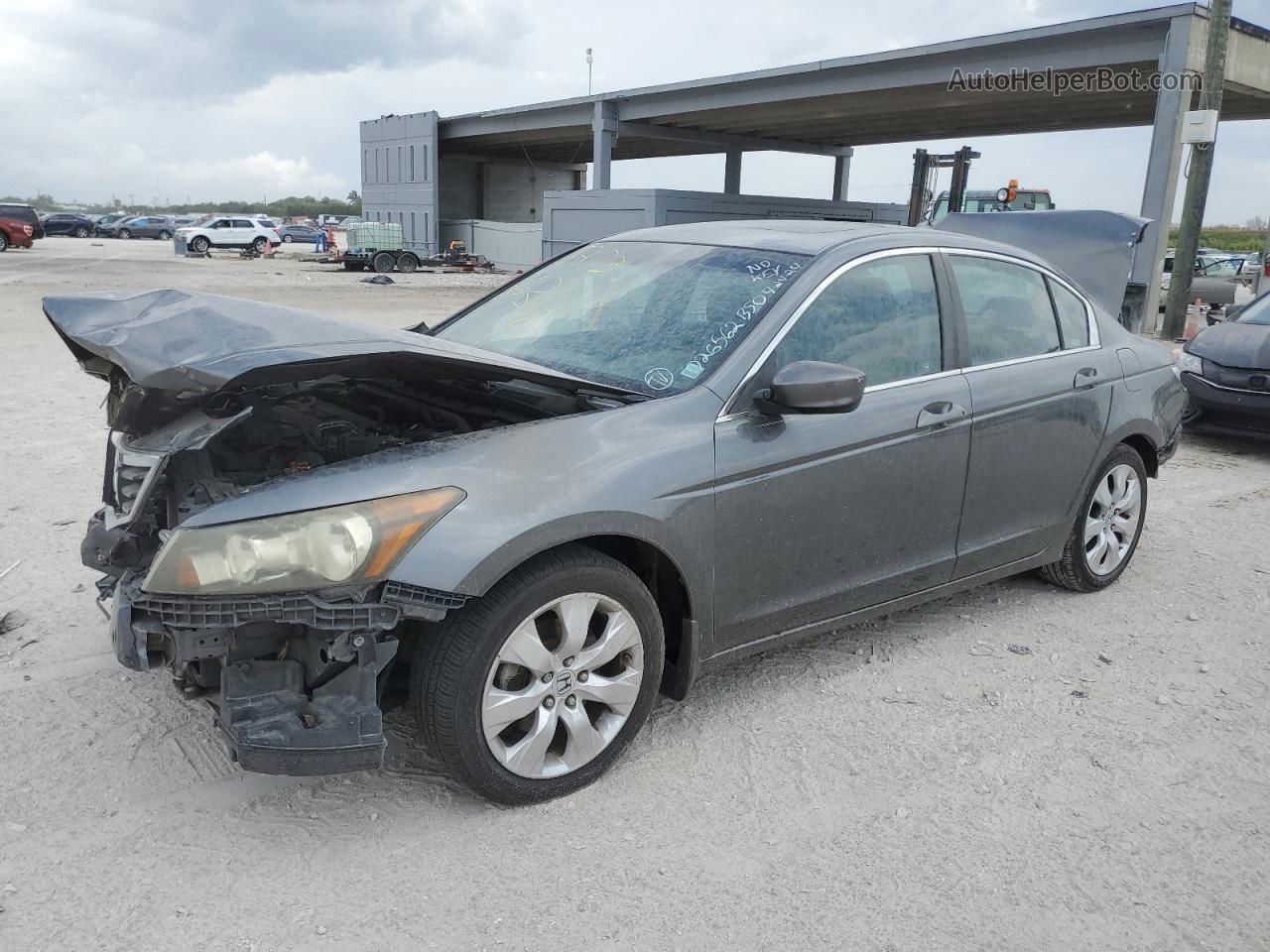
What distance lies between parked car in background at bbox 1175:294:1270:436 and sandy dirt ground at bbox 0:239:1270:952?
4.31 meters

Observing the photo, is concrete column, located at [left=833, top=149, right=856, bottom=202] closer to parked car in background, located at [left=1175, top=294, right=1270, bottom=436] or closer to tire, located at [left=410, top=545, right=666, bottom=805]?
parked car in background, located at [left=1175, top=294, right=1270, bottom=436]

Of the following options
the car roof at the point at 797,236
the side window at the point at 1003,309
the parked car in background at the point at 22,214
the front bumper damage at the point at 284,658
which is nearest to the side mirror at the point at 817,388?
the car roof at the point at 797,236

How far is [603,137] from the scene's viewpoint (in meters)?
27.9

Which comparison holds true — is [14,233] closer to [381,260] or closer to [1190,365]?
[381,260]

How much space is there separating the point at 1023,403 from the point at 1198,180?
44.2ft

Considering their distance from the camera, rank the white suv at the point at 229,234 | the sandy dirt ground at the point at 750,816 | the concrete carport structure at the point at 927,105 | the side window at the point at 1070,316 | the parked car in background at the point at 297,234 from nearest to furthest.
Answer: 1. the sandy dirt ground at the point at 750,816
2. the side window at the point at 1070,316
3. the concrete carport structure at the point at 927,105
4. the white suv at the point at 229,234
5. the parked car in background at the point at 297,234

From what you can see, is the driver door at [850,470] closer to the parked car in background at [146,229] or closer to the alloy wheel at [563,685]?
the alloy wheel at [563,685]

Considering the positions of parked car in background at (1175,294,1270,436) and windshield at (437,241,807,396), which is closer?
windshield at (437,241,807,396)

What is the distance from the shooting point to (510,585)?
107 inches

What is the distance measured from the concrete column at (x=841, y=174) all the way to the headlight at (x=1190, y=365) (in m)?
26.3

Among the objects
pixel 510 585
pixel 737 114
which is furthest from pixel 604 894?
pixel 737 114

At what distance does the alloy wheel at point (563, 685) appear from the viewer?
9.05 feet

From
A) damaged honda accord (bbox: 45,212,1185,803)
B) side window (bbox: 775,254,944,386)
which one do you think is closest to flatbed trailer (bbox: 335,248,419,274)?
damaged honda accord (bbox: 45,212,1185,803)

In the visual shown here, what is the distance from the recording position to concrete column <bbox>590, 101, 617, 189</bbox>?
27.8m
